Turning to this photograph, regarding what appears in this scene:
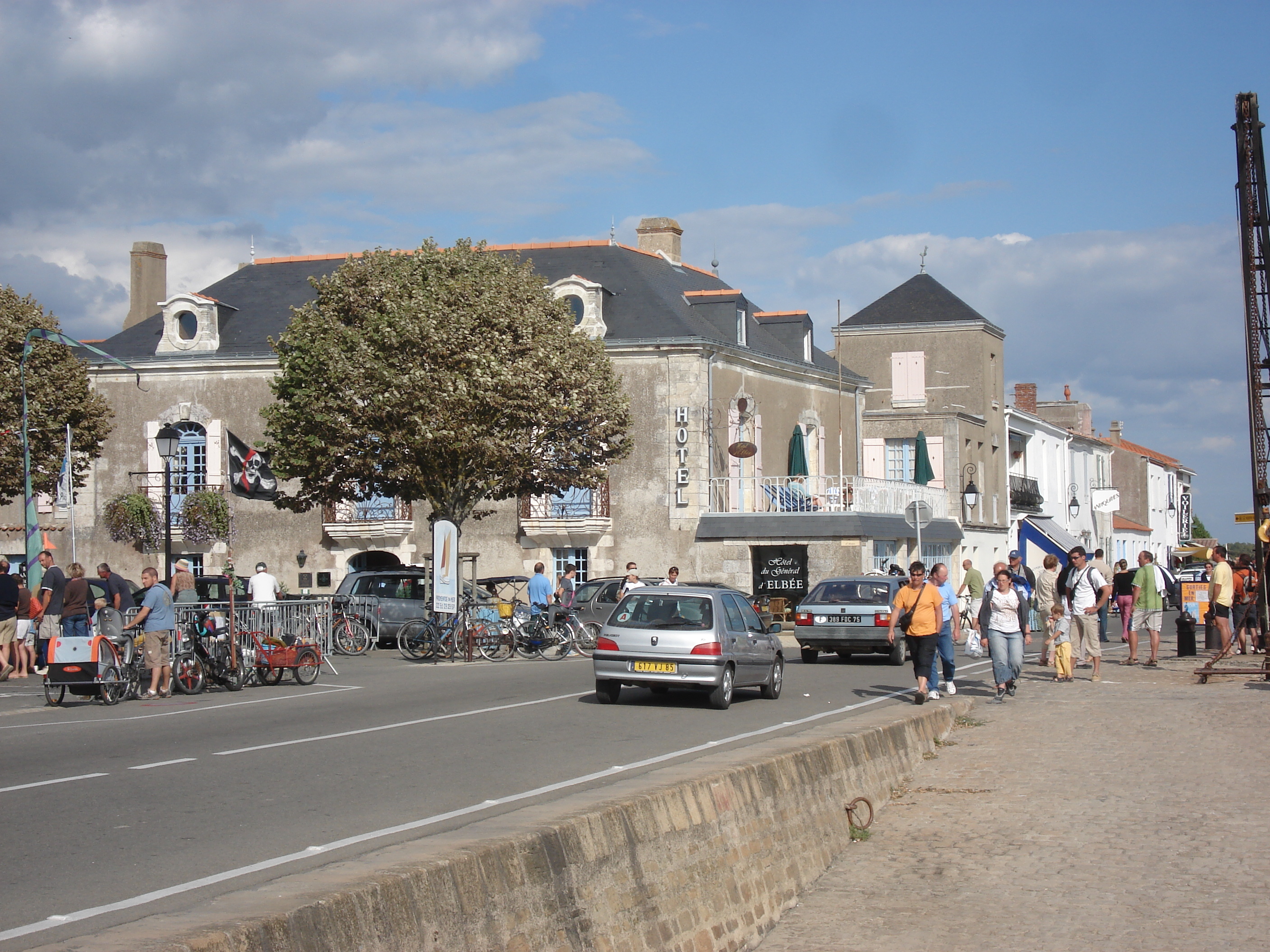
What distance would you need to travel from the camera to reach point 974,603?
30984 mm

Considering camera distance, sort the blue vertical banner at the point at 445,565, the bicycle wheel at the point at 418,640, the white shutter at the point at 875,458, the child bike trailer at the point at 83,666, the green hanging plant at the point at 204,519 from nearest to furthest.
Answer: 1. the child bike trailer at the point at 83,666
2. the blue vertical banner at the point at 445,565
3. the bicycle wheel at the point at 418,640
4. the green hanging plant at the point at 204,519
5. the white shutter at the point at 875,458

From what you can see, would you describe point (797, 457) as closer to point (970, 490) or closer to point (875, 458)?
point (970, 490)

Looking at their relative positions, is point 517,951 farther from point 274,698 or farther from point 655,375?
point 655,375

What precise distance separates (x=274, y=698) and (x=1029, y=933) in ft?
37.7

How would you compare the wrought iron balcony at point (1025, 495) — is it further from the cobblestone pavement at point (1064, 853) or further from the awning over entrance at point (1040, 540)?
the cobblestone pavement at point (1064, 853)

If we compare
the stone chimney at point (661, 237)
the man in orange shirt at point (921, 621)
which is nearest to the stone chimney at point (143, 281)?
the stone chimney at point (661, 237)

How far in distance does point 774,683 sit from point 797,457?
21.5 m

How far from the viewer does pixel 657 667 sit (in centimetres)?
1584

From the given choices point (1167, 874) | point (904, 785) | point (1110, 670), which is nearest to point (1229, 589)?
point (1110, 670)

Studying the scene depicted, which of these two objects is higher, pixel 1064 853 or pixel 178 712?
pixel 178 712

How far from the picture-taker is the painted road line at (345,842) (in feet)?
20.1

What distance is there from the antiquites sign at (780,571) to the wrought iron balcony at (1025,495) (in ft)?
63.1

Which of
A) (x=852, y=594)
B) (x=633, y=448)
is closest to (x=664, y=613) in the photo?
(x=852, y=594)

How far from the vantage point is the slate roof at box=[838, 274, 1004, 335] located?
159 feet
